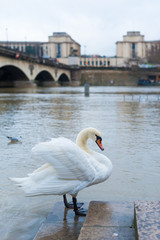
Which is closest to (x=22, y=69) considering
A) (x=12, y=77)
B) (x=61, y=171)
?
(x=12, y=77)

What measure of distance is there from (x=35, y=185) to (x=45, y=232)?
0.43m

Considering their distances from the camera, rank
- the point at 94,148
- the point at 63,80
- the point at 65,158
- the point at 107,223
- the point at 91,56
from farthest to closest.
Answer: the point at 91,56 → the point at 63,80 → the point at 94,148 → the point at 65,158 → the point at 107,223

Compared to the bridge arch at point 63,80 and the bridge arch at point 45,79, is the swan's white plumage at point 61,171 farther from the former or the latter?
the bridge arch at point 63,80

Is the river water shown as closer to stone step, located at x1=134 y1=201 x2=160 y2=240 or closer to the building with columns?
stone step, located at x1=134 y1=201 x2=160 y2=240

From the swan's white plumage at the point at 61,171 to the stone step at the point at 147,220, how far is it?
56 centimetres

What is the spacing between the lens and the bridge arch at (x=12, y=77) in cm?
4778

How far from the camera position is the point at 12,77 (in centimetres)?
5175

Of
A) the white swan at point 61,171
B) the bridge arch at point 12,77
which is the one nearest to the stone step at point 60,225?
the white swan at point 61,171

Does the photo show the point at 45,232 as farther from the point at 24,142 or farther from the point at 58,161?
the point at 24,142

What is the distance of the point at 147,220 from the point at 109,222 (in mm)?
446

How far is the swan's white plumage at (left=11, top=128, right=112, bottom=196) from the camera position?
129 inches

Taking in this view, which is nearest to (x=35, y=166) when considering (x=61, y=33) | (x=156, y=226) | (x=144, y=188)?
(x=144, y=188)

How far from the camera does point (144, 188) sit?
4.68 m

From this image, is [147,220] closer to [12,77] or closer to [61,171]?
[61,171]
